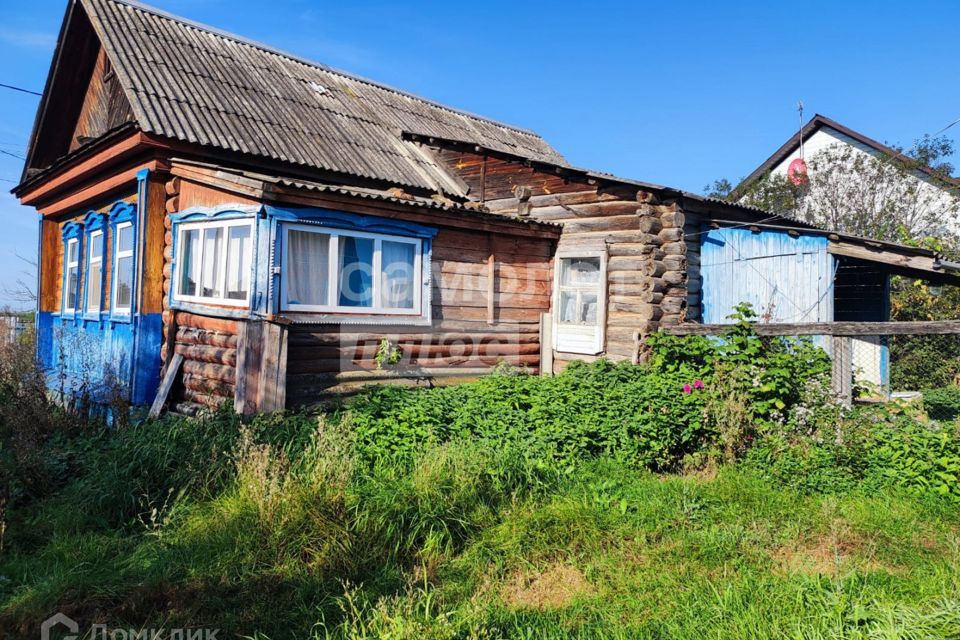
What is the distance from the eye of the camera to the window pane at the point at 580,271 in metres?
10.6

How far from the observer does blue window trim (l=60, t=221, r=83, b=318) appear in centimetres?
1177

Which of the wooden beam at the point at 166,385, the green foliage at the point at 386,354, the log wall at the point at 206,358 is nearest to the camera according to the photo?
the log wall at the point at 206,358

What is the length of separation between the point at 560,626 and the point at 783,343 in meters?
5.32

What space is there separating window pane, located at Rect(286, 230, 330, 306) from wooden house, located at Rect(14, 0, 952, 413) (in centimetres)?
3

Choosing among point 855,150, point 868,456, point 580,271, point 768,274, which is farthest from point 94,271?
point 855,150

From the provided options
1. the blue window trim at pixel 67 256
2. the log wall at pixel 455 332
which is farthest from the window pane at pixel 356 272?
the blue window trim at pixel 67 256

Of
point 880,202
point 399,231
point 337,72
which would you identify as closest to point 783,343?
point 399,231

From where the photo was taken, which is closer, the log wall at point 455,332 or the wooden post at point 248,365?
the wooden post at point 248,365

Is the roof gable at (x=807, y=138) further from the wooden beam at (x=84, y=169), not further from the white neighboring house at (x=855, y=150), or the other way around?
the wooden beam at (x=84, y=169)

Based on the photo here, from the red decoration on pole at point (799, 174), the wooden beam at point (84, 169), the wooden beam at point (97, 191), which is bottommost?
the wooden beam at point (97, 191)

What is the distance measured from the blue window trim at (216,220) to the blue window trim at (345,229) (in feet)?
0.53

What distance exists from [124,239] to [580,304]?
24.9 ft

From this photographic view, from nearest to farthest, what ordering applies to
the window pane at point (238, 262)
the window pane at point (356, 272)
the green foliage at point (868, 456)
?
the green foliage at point (868, 456) → the window pane at point (238, 262) → the window pane at point (356, 272)

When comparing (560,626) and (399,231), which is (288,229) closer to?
(399,231)
